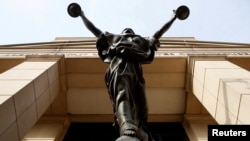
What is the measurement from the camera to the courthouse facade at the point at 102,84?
7.52 meters

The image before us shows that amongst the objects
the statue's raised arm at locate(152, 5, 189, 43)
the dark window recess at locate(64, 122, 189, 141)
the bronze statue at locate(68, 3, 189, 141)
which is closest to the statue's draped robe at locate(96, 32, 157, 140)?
the bronze statue at locate(68, 3, 189, 141)

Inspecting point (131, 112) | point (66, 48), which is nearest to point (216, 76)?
point (131, 112)

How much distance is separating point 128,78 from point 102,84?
5247mm

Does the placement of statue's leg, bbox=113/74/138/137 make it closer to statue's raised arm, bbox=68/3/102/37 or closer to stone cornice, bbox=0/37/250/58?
statue's raised arm, bbox=68/3/102/37

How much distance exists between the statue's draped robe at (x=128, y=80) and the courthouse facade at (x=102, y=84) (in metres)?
2.42

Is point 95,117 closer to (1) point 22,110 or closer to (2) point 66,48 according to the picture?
(2) point 66,48

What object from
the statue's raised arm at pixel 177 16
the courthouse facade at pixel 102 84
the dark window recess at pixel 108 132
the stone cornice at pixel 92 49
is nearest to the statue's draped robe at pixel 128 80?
the statue's raised arm at pixel 177 16

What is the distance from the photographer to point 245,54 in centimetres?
1092

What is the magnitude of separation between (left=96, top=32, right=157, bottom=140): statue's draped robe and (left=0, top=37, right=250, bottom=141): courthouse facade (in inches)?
95.1

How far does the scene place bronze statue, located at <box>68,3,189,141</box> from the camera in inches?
182

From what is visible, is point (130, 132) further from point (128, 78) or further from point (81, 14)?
point (81, 14)

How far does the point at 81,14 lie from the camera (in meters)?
7.29

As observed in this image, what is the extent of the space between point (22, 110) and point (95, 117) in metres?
4.68

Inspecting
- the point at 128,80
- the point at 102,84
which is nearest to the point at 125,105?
the point at 128,80
